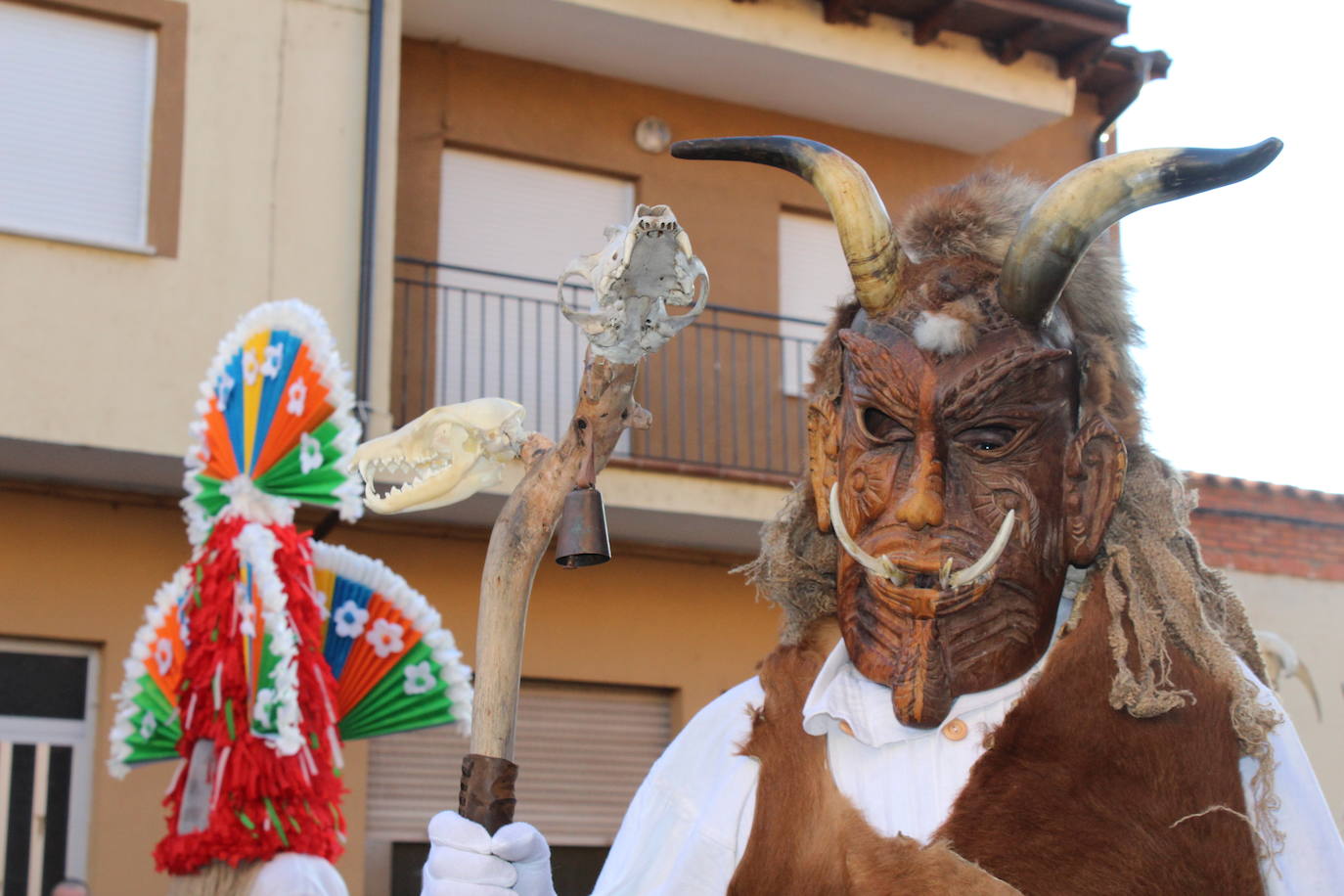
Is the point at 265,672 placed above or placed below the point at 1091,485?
below

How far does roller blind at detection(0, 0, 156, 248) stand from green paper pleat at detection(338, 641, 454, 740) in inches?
158

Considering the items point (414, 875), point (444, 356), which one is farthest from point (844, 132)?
point (414, 875)

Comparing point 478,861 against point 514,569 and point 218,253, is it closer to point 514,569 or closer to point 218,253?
point 514,569

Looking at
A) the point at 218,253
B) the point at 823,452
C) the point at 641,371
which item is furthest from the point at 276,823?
the point at 641,371

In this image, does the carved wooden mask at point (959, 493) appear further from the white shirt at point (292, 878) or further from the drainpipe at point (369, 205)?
the drainpipe at point (369, 205)

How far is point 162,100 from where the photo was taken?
8812 mm

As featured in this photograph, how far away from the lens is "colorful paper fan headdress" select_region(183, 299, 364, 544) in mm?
5238

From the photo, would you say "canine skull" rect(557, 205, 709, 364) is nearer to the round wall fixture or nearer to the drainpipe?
the drainpipe

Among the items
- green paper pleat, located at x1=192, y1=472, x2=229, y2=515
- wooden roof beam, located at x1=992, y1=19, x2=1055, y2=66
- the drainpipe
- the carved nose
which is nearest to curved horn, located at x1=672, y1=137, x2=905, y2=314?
the carved nose

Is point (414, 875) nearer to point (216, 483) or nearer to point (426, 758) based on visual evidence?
point (426, 758)

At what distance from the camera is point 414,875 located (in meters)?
9.12

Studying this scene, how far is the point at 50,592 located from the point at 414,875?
2.37 m

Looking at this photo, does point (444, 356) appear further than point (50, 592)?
Yes

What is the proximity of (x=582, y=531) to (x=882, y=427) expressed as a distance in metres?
0.55
